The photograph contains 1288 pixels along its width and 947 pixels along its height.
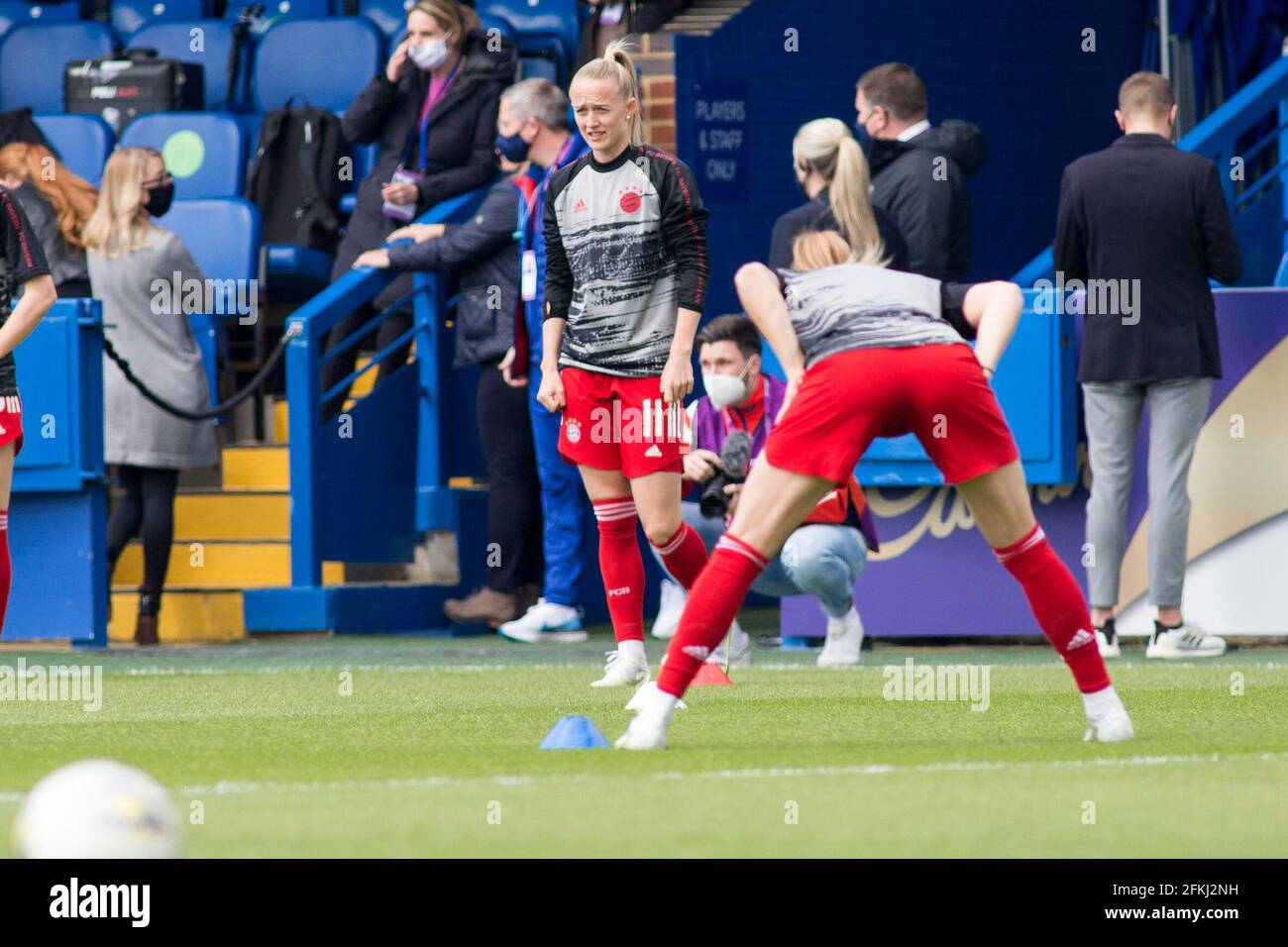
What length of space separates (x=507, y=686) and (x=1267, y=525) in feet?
11.5

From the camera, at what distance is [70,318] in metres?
10.5

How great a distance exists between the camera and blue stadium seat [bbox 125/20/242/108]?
1411 cm

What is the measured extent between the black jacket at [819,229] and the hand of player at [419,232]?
9.41 ft

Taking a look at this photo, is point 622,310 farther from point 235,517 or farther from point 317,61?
point 317,61

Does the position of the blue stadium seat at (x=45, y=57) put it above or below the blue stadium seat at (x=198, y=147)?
above

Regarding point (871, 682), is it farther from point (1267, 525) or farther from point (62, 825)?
point (62, 825)

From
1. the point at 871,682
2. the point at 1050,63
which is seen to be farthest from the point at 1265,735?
the point at 1050,63

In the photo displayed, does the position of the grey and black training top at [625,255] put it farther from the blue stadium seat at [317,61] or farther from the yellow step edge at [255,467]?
the blue stadium seat at [317,61]

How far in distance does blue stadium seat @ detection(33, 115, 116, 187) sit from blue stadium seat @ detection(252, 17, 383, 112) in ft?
3.25

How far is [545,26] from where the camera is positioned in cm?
1323

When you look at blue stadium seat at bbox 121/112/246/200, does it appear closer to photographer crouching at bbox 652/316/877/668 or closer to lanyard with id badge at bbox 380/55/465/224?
lanyard with id badge at bbox 380/55/465/224

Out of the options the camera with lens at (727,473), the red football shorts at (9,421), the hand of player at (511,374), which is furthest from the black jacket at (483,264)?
the red football shorts at (9,421)

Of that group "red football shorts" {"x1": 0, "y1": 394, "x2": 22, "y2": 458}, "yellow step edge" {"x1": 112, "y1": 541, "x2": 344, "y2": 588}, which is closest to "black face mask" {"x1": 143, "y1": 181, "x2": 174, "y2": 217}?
"yellow step edge" {"x1": 112, "y1": 541, "x2": 344, "y2": 588}

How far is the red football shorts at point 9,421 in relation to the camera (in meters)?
Result: 7.18
